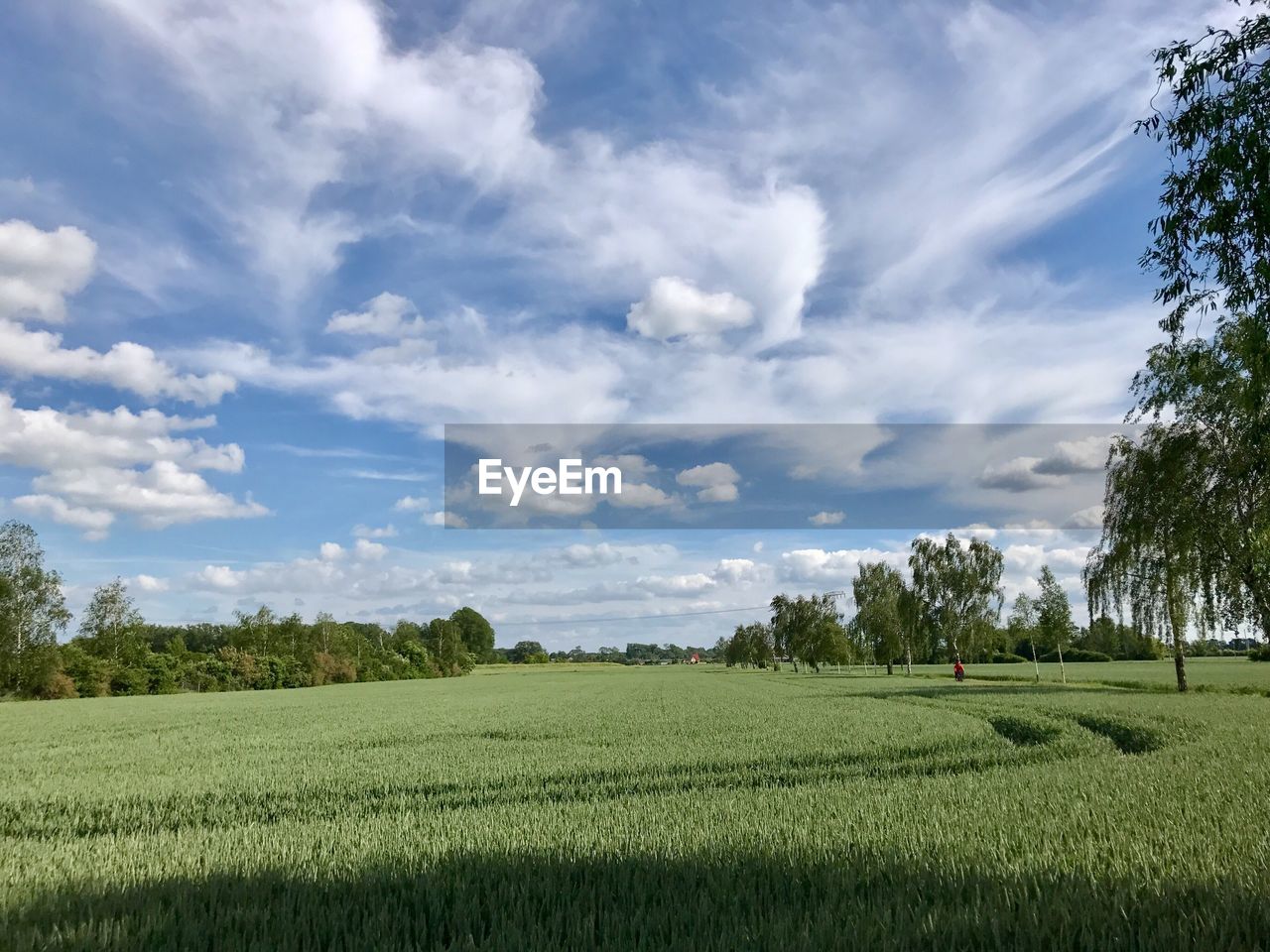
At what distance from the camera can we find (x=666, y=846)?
7.12 meters

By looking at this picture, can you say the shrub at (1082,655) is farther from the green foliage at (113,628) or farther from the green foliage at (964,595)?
the green foliage at (113,628)

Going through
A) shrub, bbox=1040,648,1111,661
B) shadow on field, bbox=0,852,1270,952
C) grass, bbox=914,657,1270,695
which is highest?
shadow on field, bbox=0,852,1270,952

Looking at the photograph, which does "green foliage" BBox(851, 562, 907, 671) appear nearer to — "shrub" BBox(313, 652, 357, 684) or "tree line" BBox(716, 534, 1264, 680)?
"tree line" BBox(716, 534, 1264, 680)

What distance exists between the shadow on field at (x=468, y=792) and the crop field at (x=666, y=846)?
7 cm

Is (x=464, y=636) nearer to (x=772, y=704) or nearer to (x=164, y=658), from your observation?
(x=164, y=658)

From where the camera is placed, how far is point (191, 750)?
63.0ft

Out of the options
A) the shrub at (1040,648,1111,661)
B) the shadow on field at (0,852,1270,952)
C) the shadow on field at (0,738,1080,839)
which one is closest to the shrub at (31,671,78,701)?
the shadow on field at (0,738,1080,839)

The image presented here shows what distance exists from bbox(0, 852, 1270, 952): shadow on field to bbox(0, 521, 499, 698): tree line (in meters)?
76.1

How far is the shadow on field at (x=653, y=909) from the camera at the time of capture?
15.4 feet

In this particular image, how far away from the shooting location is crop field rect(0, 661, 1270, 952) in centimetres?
501

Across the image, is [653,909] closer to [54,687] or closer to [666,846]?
[666,846]

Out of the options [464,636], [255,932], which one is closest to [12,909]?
[255,932]

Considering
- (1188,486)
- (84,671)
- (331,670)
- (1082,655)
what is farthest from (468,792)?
(1082,655)

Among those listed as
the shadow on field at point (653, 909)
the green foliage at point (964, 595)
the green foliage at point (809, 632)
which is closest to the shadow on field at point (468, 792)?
the shadow on field at point (653, 909)
